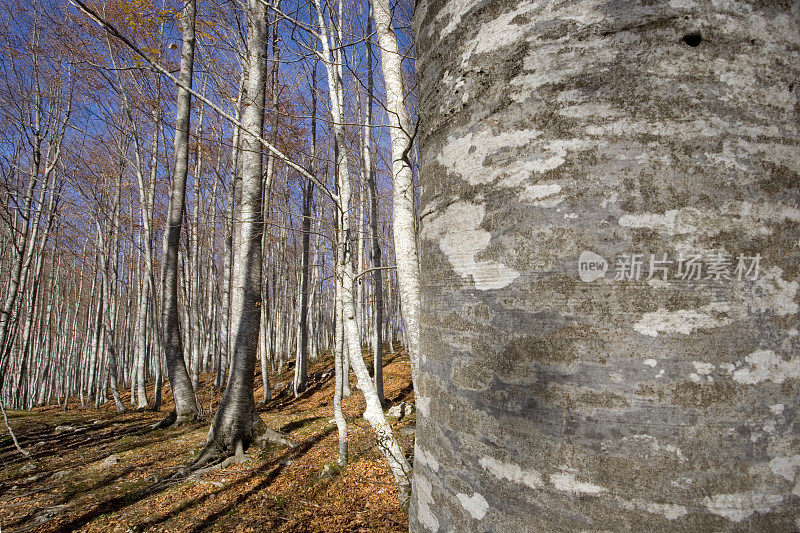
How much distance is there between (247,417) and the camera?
6.30m

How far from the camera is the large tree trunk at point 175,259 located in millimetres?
8633

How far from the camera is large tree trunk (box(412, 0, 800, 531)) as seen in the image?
0.57 meters

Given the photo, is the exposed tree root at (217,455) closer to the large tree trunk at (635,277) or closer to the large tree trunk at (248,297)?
the large tree trunk at (248,297)

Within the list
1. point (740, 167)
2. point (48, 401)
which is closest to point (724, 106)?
point (740, 167)

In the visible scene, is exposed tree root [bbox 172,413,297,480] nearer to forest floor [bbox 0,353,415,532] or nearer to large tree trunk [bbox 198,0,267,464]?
large tree trunk [bbox 198,0,267,464]

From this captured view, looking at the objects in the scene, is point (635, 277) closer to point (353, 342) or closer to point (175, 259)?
point (353, 342)

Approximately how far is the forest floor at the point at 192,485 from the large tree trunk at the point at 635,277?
14.3 ft

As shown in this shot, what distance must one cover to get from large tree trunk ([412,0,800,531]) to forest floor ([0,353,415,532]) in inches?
172

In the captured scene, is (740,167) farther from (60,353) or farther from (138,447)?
(60,353)

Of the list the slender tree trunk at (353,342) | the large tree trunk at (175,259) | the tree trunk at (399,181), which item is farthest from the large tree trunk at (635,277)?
the large tree trunk at (175,259)

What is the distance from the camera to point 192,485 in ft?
17.9

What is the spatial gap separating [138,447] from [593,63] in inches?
394

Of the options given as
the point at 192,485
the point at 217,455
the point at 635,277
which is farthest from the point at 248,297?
the point at 635,277

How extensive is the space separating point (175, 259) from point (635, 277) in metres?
10.2
